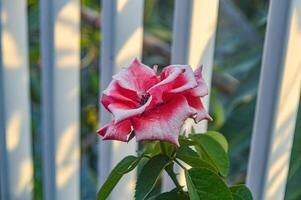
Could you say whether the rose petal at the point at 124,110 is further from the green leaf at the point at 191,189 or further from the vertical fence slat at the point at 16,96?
the vertical fence slat at the point at 16,96

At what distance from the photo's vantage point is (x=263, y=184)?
75 centimetres

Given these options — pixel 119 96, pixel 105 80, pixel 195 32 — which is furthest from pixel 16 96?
pixel 119 96

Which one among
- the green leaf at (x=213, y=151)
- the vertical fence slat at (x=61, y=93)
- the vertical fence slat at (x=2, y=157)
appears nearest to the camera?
the green leaf at (x=213, y=151)

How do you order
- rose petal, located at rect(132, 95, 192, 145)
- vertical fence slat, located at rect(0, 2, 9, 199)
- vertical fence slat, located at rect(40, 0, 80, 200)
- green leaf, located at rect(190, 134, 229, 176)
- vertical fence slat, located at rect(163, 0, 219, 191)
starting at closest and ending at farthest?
rose petal, located at rect(132, 95, 192, 145)
green leaf, located at rect(190, 134, 229, 176)
vertical fence slat, located at rect(163, 0, 219, 191)
vertical fence slat, located at rect(40, 0, 80, 200)
vertical fence slat, located at rect(0, 2, 9, 199)

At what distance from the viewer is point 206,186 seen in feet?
1.76

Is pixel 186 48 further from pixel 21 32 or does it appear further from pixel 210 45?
pixel 21 32

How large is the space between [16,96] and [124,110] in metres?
0.52

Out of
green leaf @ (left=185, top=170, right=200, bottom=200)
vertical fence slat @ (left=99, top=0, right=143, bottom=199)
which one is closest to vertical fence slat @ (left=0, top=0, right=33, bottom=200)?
vertical fence slat @ (left=99, top=0, right=143, bottom=199)

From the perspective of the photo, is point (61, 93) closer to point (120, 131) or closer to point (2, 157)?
point (2, 157)

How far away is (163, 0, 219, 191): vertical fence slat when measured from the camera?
731mm

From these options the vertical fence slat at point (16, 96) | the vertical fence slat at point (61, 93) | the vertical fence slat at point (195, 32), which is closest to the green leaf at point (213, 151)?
the vertical fence slat at point (195, 32)

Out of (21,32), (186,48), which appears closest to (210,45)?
(186,48)

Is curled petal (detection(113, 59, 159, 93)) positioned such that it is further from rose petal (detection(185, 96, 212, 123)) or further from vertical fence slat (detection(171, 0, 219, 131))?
vertical fence slat (detection(171, 0, 219, 131))

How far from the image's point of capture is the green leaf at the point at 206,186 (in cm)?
53
